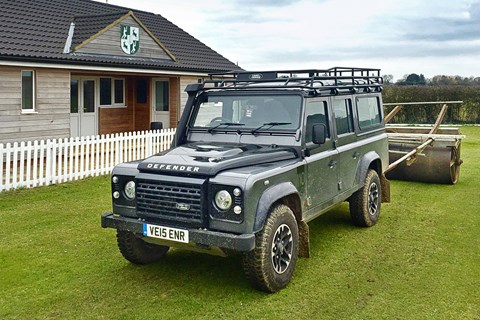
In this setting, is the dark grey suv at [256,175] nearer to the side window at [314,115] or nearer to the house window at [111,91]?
the side window at [314,115]

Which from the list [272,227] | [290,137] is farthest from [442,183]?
[272,227]

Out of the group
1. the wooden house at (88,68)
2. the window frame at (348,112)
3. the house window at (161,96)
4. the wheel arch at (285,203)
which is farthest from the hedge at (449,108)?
the wheel arch at (285,203)

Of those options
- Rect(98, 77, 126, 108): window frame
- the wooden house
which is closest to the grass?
the wooden house

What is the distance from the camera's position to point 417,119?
95.2 ft

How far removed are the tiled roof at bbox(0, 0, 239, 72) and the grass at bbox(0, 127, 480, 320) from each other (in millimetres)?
6727

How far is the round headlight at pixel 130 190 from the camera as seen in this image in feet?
16.5

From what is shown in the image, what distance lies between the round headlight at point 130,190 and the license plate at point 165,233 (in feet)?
1.38

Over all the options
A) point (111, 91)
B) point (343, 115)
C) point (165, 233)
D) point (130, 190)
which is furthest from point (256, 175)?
point (111, 91)

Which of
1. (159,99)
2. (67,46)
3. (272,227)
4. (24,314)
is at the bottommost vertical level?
(24,314)

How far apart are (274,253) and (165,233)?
1.11 m

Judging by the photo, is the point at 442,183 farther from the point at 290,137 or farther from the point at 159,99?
the point at 159,99

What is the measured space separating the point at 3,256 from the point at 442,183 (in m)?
9.10

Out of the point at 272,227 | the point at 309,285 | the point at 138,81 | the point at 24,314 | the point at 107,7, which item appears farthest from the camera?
the point at 107,7

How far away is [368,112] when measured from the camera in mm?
7711
